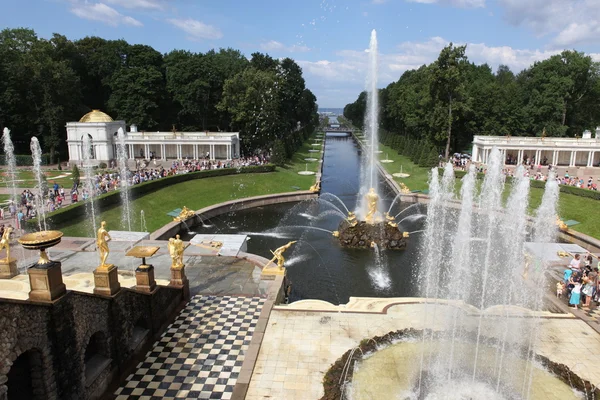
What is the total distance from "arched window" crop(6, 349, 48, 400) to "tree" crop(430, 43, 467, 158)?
2269 inches

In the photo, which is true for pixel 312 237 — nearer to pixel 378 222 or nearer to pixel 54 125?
pixel 378 222

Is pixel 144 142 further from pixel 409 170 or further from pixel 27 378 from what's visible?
pixel 27 378

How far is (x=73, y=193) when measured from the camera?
32531 mm

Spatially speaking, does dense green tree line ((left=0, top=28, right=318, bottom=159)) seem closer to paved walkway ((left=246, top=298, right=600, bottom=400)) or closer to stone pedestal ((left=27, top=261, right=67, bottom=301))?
paved walkway ((left=246, top=298, right=600, bottom=400))

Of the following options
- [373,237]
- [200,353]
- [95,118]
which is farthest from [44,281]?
[95,118]

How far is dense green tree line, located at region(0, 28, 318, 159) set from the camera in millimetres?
56688

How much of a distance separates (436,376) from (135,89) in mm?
66821

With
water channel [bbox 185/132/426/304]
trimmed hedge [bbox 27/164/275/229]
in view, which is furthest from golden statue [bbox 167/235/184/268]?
trimmed hedge [bbox 27/164/275/229]

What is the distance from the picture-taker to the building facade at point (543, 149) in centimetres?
5834

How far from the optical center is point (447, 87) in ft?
196

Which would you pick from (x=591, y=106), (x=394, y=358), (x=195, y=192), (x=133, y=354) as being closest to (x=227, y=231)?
(x=195, y=192)

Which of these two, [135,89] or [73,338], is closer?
[73,338]

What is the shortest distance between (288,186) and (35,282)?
38068mm

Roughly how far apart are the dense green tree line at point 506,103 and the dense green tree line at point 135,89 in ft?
70.1
